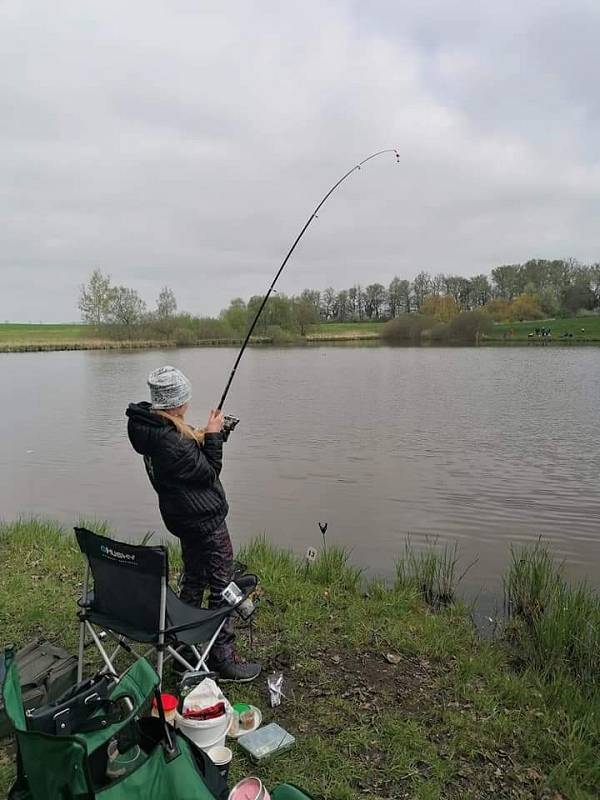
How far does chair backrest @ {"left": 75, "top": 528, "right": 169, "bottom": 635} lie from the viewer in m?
2.49

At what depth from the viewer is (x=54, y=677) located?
2.87 meters

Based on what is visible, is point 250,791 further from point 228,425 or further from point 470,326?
point 470,326

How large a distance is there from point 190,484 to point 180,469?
4.3 inches

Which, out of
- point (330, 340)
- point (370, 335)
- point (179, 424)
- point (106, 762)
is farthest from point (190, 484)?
point (370, 335)

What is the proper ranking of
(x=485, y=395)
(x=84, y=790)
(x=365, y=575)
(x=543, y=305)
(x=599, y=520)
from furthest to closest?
(x=543, y=305), (x=485, y=395), (x=599, y=520), (x=365, y=575), (x=84, y=790)

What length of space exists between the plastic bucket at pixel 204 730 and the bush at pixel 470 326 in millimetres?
50072

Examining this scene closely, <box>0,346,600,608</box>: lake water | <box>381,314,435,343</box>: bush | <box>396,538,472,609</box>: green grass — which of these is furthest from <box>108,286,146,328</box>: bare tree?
<box>396,538,472,609</box>: green grass

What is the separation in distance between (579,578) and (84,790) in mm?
5022

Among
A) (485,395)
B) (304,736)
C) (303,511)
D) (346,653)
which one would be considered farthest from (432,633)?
(485,395)

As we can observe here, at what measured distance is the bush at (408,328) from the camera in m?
54.8

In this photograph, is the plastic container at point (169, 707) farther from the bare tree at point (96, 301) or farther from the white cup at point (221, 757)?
the bare tree at point (96, 301)

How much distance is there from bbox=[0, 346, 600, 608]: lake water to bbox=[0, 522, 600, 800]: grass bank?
1486 mm

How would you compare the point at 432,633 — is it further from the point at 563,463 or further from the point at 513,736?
the point at 563,463

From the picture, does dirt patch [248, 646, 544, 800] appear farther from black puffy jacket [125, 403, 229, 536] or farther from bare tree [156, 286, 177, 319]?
bare tree [156, 286, 177, 319]
